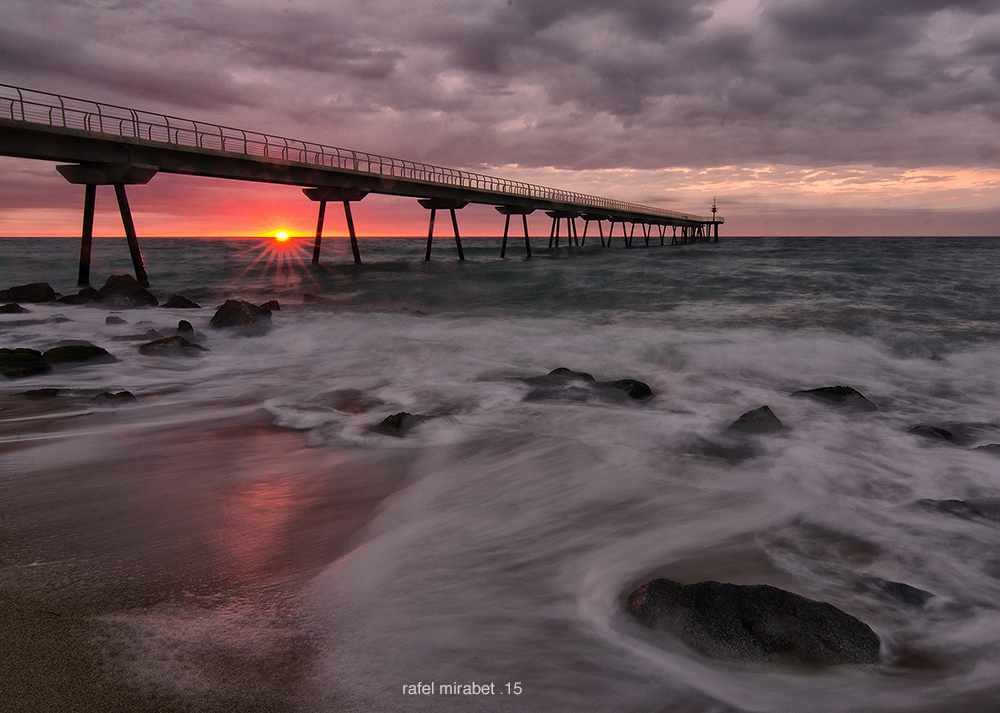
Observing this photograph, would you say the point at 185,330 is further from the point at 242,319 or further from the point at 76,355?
the point at 76,355

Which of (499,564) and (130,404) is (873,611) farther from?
(130,404)

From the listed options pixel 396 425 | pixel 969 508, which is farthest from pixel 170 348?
pixel 969 508

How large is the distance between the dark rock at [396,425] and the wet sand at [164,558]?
566 millimetres

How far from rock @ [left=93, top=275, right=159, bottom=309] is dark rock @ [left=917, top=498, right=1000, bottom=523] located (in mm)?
17049

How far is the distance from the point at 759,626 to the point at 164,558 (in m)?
2.89

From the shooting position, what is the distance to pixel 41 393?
234 inches

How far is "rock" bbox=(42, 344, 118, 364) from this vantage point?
24.4ft

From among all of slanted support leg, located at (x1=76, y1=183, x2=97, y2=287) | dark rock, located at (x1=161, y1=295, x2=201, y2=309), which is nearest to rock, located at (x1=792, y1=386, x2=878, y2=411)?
dark rock, located at (x1=161, y1=295, x2=201, y2=309)

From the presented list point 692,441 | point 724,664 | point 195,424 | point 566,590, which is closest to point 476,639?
point 566,590

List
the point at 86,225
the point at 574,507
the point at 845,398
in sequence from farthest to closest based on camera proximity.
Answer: the point at 86,225
the point at 845,398
the point at 574,507

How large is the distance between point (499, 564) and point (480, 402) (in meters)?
3.51

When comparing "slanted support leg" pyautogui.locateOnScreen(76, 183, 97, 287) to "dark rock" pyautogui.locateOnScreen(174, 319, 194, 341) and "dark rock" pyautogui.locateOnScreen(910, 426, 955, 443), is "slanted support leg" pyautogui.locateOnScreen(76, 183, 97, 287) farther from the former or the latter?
"dark rock" pyautogui.locateOnScreen(910, 426, 955, 443)

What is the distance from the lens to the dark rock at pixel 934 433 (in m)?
5.37

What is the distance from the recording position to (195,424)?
5.33 m
